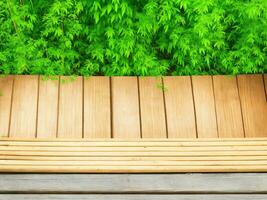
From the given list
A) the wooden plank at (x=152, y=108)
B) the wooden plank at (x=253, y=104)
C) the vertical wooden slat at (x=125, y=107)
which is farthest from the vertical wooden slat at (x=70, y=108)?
the wooden plank at (x=253, y=104)

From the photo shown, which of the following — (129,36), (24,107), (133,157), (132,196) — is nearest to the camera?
(132,196)

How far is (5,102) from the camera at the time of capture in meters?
3.36

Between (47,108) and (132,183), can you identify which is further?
(47,108)

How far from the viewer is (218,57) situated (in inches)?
148

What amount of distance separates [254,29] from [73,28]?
160 cm

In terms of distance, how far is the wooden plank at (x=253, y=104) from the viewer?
3.38 meters

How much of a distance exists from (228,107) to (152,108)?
25.7 inches

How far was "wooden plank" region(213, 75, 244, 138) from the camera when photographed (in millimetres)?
3373

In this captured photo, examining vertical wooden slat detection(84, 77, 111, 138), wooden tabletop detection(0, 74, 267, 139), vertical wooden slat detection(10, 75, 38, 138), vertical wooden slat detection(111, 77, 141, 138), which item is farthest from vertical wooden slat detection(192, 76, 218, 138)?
vertical wooden slat detection(10, 75, 38, 138)

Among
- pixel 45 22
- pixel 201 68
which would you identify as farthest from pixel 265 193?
pixel 45 22

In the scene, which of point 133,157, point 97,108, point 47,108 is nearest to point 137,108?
point 97,108

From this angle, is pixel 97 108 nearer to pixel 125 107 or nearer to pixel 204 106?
pixel 125 107

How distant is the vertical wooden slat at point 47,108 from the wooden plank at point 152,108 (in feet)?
2.38

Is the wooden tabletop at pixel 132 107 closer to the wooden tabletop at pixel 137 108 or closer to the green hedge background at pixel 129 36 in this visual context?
the wooden tabletop at pixel 137 108
